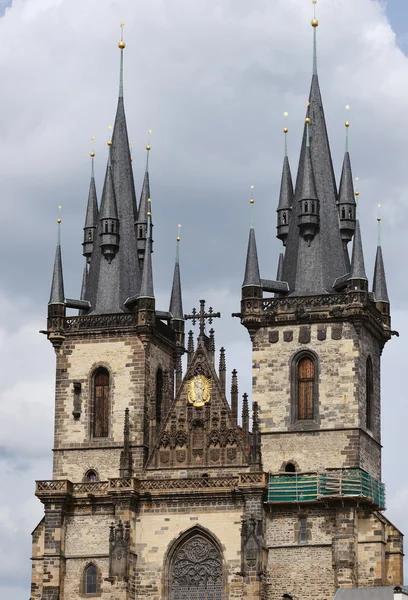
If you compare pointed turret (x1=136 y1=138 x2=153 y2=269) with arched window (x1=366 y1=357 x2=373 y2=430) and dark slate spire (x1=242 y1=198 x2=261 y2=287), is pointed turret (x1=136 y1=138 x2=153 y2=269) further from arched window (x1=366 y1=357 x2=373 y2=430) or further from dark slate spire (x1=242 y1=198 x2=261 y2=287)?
arched window (x1=366 y1=357 x2=373 y2=430)

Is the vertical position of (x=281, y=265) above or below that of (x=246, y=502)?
above

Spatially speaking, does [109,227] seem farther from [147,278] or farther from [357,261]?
[357,261]

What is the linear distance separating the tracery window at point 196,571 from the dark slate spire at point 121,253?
1045 centimetres

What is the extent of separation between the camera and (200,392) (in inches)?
3140

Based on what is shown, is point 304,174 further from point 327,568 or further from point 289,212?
point 327,568

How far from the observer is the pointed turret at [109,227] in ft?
273

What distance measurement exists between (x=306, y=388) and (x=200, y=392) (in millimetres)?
4283

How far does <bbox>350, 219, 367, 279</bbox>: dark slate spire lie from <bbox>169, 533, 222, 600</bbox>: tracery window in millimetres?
11913

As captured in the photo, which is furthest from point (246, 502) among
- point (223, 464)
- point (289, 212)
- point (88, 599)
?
point (289, 212)

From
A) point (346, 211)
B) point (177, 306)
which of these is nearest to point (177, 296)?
point (177, 306)

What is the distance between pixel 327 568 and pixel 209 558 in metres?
4.95

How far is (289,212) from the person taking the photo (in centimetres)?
8288

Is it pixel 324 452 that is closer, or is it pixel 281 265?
pixel 324 452

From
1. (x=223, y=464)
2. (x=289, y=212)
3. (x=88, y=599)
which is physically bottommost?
(x=88, y=599)
